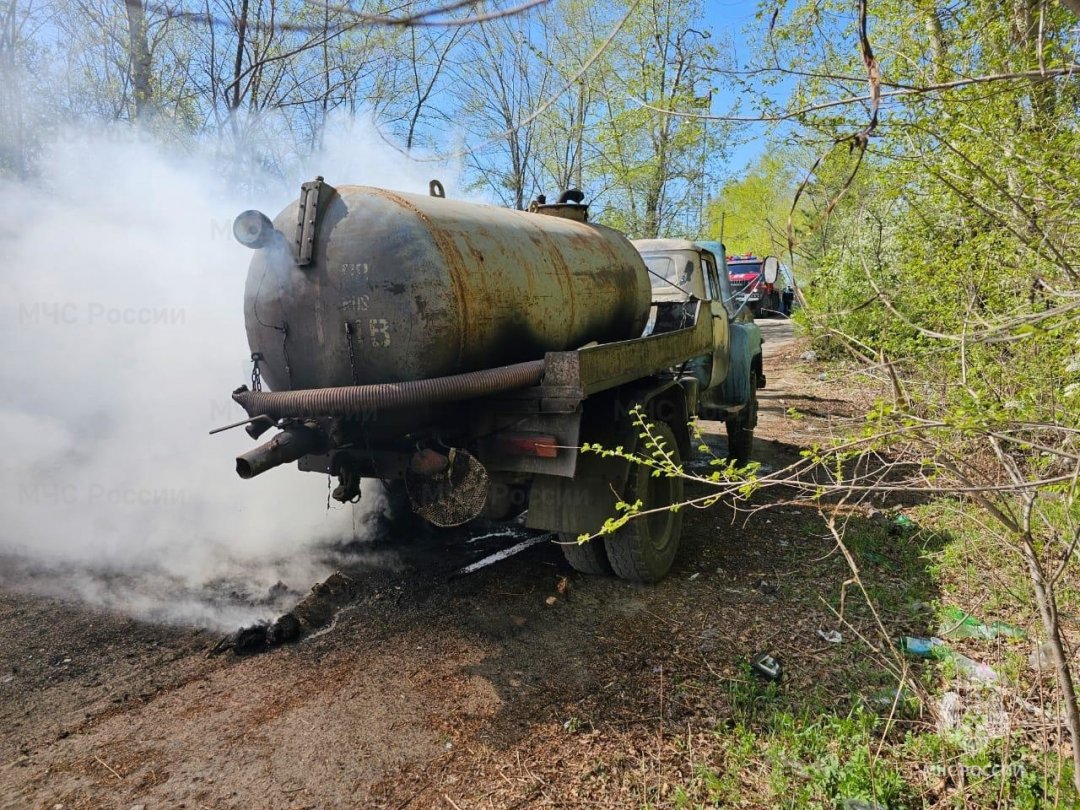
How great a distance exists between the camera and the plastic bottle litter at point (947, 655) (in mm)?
3246

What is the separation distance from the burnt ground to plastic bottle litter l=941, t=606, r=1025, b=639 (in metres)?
0.65

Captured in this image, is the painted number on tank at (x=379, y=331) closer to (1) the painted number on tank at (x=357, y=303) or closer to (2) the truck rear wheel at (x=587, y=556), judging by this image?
(1) the painted number on tank at (x=357, y=303)

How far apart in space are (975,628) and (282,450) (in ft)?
13.0

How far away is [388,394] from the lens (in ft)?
10.4

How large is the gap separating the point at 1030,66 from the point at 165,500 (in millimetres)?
6846

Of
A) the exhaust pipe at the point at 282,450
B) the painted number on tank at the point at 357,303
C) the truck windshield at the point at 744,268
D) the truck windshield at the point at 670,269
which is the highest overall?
the truck windshield at the point at 744,268

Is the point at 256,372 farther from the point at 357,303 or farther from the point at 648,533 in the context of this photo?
the point at 648,533

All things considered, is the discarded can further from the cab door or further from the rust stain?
the cab door

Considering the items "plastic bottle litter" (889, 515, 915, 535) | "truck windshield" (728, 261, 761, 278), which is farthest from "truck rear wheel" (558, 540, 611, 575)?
"truck windshield" (728, 261, 761, 278)

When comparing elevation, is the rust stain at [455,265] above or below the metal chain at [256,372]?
above

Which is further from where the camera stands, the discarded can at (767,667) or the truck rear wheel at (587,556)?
the truck rear wheel at (587,556)

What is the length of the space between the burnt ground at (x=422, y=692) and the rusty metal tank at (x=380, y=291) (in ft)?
5.13

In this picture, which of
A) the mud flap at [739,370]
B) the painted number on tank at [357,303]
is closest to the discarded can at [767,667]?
the painted number on tank at [357,303]

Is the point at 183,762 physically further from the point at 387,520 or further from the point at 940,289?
the point at 940,289
